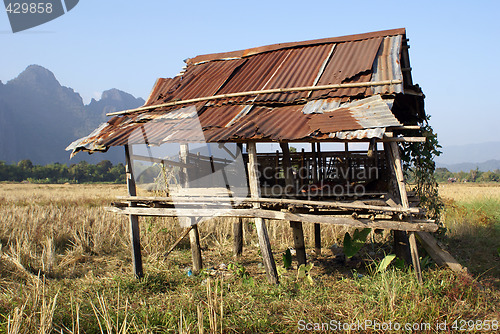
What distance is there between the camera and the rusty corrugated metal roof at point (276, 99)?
20.7 feet

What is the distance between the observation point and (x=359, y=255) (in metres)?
9.27

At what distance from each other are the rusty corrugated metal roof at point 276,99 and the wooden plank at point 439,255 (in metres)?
2.69

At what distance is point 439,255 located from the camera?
6898 millimetres

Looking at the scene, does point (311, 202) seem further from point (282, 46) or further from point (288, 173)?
point (282, 46)

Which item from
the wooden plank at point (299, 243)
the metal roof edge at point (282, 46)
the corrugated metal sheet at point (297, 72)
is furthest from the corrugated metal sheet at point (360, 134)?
the metal roof edge at point (282, 46)

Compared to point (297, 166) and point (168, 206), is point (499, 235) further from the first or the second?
point (168, 206)

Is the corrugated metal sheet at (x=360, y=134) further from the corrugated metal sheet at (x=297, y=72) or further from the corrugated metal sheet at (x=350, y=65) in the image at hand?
the corrugated metal sheet at (x=297, y=72)

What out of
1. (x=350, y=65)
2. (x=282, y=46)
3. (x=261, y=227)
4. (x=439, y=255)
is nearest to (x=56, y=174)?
(x=282, y=46)

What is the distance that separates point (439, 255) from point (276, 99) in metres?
4.22

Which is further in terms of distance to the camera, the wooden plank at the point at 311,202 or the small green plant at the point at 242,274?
the small green plant at the point at 242,274

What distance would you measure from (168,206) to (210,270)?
1.69 meters

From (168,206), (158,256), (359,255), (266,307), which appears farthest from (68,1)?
(359,255)

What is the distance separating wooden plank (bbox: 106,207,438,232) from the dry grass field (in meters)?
0.83

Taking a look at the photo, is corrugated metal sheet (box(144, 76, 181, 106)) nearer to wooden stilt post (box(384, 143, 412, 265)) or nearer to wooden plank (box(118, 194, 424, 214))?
wooden plank (box(118, 194, 424, 214))
